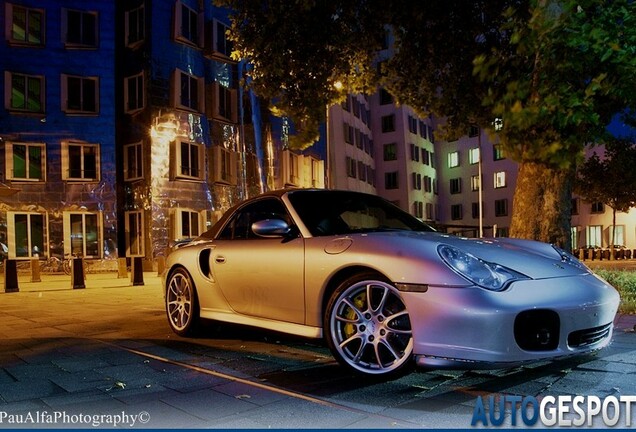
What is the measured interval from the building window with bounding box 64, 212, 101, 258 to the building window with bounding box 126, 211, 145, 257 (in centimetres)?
121

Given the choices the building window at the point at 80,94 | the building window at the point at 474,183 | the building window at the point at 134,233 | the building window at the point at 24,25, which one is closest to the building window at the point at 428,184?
the building window at the point at 474,183

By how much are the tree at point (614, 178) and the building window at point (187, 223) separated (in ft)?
74.4

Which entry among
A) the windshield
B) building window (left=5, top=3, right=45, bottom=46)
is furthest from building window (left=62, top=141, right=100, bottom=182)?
the windshield

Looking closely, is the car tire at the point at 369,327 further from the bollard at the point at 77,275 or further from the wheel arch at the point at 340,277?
the bollard at the point at 77,275

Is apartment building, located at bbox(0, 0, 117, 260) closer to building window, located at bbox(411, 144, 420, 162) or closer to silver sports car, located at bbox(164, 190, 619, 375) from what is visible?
silver sports car, located at bbox(164, 190, 619, 375)

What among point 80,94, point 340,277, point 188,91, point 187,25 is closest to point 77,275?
point 80,94

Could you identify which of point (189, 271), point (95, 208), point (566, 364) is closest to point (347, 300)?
point (566, 364)

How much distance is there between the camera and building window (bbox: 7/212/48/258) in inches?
933

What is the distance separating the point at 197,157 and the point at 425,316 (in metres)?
23.7

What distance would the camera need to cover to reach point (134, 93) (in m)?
25.6

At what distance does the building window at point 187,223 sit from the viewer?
25.3 metres

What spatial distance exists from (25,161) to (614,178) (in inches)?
1213

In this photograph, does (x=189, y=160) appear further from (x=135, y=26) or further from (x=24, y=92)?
(x=24, y=92)

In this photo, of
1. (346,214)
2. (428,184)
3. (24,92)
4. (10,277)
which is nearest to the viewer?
(346,214)
